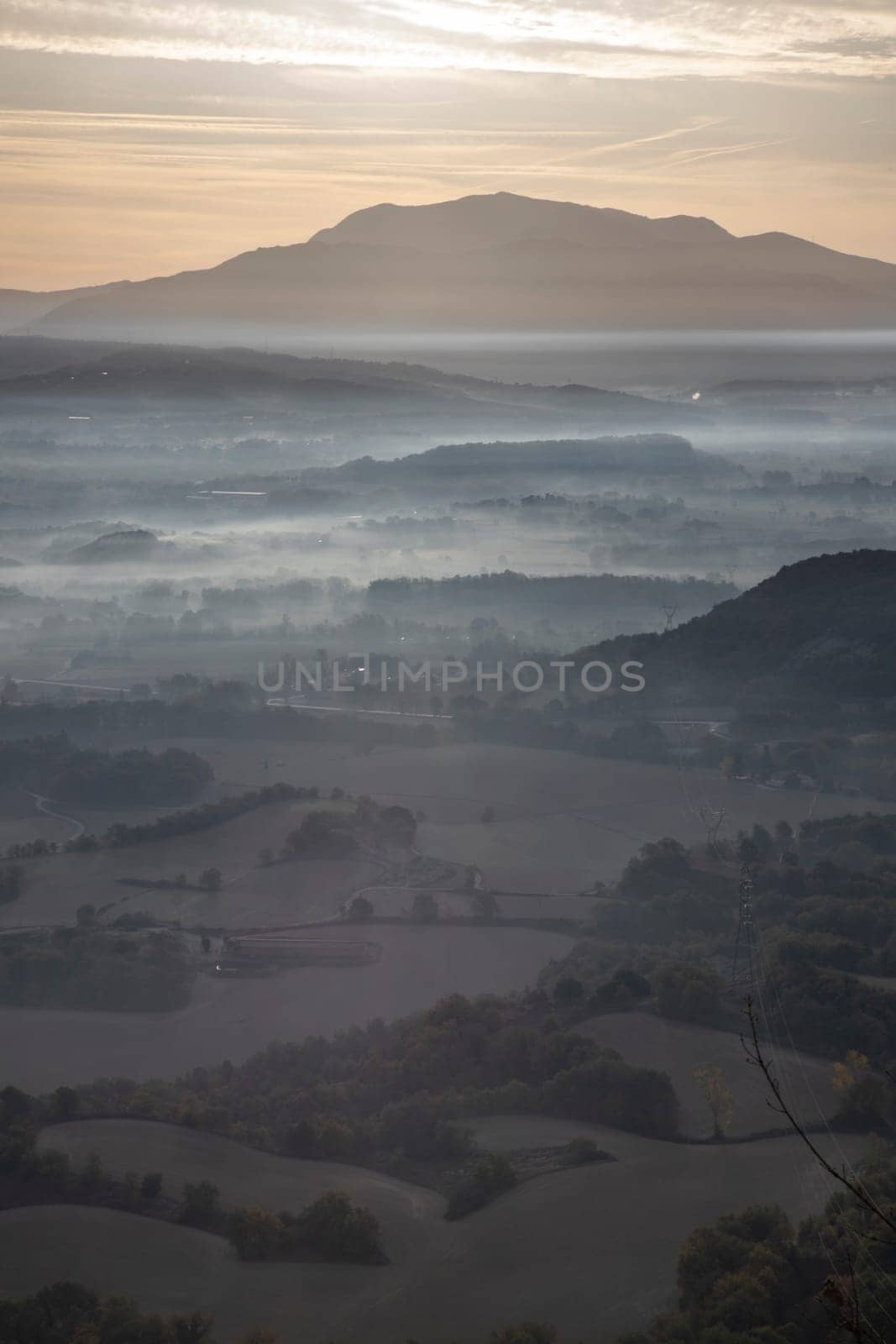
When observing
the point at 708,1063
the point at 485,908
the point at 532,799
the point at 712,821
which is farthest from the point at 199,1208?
the point at 532,799

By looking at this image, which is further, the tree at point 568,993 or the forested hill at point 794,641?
the forested hill at point 794,641

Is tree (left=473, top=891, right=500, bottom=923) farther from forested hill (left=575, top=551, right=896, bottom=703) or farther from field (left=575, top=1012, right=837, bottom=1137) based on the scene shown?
forested hill (left=575, top=551, right=896, bottom=703)

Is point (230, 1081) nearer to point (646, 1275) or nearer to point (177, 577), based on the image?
point (646, 1275)

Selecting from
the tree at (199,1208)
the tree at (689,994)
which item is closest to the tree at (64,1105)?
the tree at (199,1208)

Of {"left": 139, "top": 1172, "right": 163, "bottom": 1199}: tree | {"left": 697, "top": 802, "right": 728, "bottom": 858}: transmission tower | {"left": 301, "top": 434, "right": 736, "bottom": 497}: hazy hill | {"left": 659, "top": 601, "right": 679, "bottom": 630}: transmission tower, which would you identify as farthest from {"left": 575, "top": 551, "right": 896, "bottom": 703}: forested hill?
{"left": 301, "top": 434, "right": 736, "bottom": 497}: hazy hill

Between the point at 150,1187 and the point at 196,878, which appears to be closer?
the point at 150,1187

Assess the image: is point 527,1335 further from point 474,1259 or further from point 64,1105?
point 64,1105

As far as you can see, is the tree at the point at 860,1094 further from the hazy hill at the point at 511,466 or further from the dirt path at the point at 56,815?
the hazy hill at the point at 511,466
